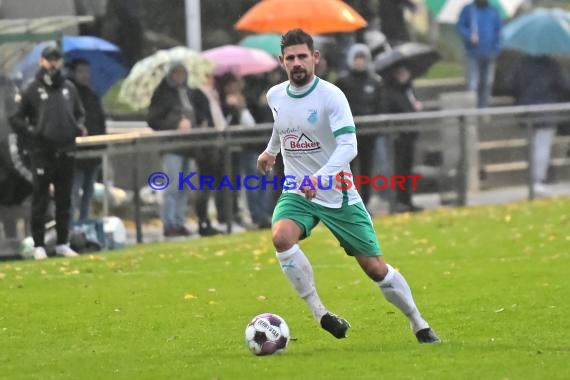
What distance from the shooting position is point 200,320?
480 inches

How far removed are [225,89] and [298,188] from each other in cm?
1100

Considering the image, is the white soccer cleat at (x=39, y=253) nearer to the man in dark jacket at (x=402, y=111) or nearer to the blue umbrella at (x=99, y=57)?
the blue umbrella at (x=99, y=57)

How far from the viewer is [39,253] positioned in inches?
707

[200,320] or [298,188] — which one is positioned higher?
[298,188]

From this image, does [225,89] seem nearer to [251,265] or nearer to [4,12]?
[4,12]

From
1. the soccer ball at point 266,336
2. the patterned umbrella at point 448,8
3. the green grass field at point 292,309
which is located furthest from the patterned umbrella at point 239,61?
the soccer ball at point 266,336

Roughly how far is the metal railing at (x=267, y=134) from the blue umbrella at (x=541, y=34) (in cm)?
149

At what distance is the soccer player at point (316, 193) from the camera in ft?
33.6

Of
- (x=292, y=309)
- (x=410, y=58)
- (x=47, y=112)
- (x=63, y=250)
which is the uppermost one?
(x=47, y=112)

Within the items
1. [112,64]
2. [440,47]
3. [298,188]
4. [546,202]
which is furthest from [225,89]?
[298,188]

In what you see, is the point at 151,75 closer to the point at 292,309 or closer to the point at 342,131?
the point at 292,309

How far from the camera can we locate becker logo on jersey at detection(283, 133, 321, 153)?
1037 cm

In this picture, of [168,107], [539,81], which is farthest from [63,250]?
[539,81]

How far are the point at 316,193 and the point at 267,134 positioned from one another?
1067cm
